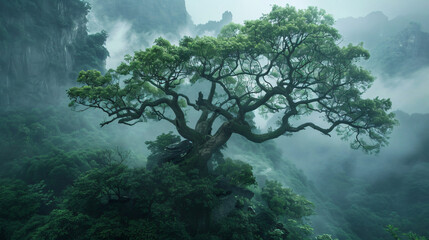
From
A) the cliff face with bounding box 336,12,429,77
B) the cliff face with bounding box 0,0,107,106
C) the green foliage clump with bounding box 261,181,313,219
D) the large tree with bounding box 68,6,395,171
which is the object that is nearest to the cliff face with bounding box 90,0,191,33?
the cliff face with bounding box 0,0,107,106

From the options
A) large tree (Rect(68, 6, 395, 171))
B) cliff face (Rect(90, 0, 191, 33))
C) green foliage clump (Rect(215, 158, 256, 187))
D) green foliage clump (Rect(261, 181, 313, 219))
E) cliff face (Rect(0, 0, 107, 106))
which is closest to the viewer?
large tree (Rect(68, 6, 395, 171))

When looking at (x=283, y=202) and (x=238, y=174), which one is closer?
(x=238, y=174)

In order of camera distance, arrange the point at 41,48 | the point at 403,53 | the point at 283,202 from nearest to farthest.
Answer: the point at 283,202 < the point at 41,48 < the point at 403,53

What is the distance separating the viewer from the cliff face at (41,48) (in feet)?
73.8

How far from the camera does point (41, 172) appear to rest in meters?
12.8

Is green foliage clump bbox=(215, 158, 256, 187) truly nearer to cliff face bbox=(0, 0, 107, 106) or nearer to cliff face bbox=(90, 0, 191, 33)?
cliff face bbox=(0, 0, 107, 106)

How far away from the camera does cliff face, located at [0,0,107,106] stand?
2250 centimetres

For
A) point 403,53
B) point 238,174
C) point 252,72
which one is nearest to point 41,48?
point 252,72

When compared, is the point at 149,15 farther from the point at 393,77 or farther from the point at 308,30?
the point at 393,77

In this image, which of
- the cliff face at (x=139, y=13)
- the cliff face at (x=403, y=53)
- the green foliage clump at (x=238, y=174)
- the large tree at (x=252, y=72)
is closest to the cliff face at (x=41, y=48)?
the large tree at (x=252, y=72)

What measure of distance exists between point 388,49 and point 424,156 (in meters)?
52.7

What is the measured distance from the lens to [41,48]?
2584 cm

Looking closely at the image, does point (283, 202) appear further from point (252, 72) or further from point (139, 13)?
point (139, 13)

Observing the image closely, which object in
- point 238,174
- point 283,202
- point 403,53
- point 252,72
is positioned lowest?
point 283,202
